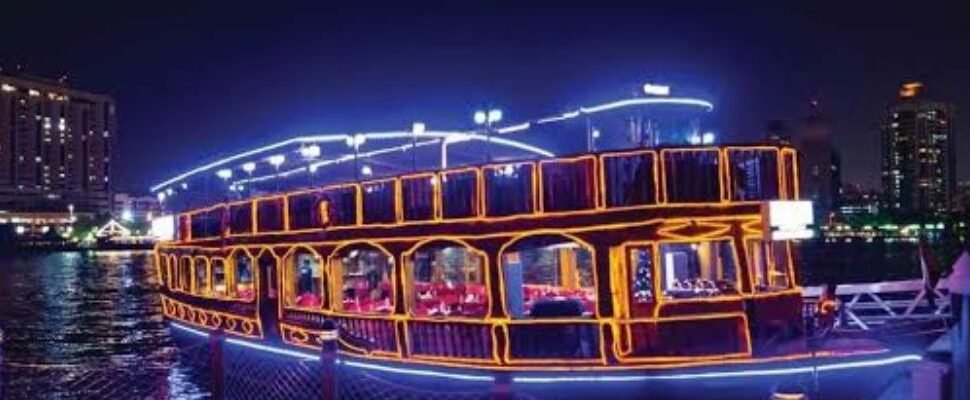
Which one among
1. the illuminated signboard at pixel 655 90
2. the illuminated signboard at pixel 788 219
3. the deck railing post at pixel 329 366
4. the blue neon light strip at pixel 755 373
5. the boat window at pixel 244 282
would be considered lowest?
the blue neon light strip at pixel 755 373

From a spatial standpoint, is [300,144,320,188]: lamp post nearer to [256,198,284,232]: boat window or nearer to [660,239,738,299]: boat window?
[256,198,284,232]: boat window

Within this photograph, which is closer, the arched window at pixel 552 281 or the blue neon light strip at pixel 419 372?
the arched window at pixel 552 281

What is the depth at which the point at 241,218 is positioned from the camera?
23.3m

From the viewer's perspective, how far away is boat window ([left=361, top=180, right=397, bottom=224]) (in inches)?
717

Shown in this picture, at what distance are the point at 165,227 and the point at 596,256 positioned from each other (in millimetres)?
18630

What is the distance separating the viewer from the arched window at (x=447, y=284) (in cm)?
1844

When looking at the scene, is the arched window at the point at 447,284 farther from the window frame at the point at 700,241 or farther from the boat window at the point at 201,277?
the boat window at the point at 201,277

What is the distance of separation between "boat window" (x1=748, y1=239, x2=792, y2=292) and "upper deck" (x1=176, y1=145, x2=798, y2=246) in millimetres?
881

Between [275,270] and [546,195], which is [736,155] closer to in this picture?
[546,195]

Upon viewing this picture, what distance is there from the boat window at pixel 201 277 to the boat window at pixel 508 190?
12.0 meters

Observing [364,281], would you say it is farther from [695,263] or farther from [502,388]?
[502,388]

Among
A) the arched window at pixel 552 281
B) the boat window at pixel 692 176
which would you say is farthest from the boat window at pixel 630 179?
the arched window at pixel 552 281

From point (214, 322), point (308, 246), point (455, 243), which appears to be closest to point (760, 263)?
point (455, 243)

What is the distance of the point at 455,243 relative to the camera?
16969 millimetres
